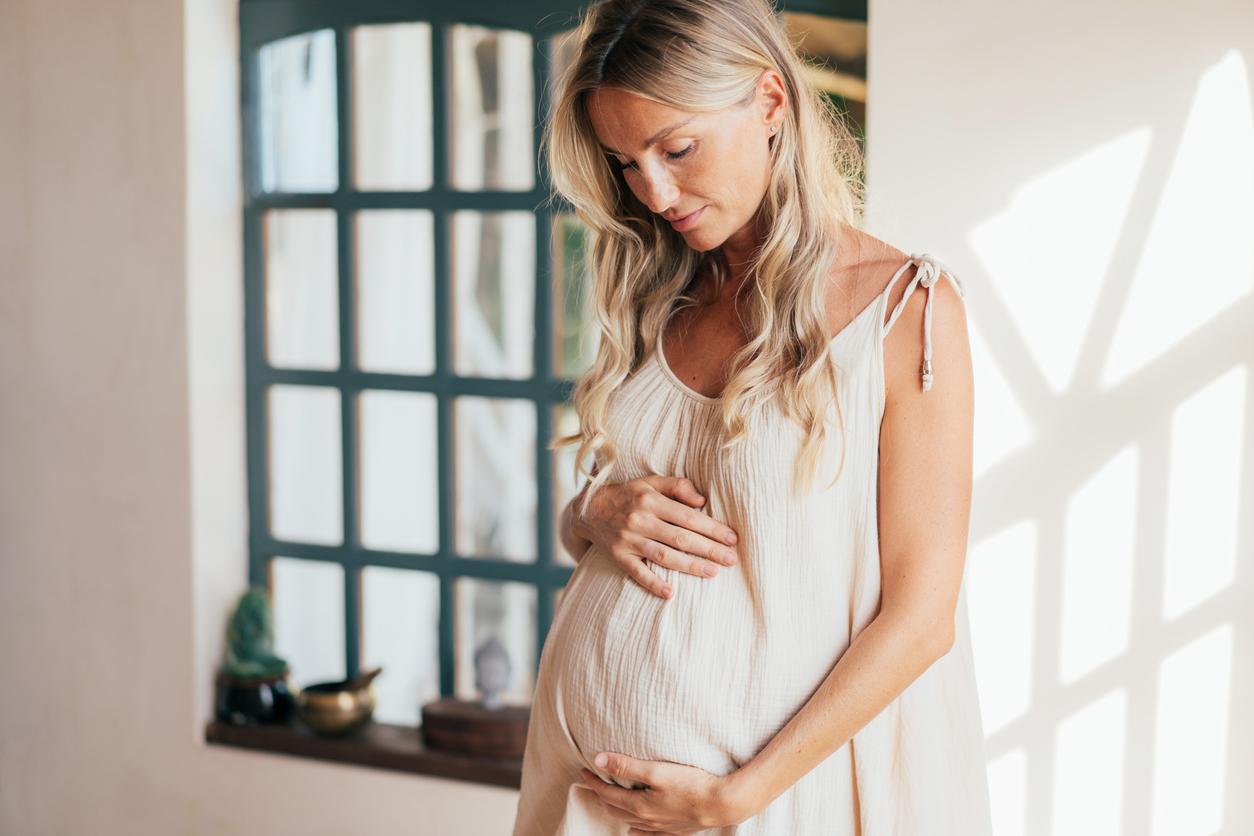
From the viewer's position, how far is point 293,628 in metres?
2.91

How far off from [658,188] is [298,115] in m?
1.79

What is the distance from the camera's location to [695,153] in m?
1.24

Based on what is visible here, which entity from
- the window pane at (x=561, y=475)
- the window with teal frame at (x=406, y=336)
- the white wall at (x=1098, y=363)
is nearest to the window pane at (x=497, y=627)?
the window with teal frame at (x=406, y=336)

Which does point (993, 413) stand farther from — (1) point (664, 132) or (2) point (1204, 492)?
(1) point (664, 132)

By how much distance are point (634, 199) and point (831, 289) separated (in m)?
0.33

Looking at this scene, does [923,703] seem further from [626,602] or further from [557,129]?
[557,129]

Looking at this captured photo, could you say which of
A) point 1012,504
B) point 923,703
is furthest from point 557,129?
point 1012,504

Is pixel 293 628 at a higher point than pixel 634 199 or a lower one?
Result: lower

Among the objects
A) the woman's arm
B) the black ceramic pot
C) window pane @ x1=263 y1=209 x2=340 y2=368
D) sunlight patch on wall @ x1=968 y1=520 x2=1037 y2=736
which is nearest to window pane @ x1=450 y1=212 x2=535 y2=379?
window pane @ x1=263 y1=209 x2=340 y2=368

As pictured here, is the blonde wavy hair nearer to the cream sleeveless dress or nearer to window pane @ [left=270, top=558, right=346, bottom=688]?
the cream sleeveless dress

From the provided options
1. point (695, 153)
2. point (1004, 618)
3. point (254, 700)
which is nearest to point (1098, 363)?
point (1004, 618)

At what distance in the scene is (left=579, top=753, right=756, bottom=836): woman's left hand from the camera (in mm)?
1207

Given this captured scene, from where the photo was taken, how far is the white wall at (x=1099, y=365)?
1822mm

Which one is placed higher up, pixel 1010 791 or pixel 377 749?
pixel 1010 791
